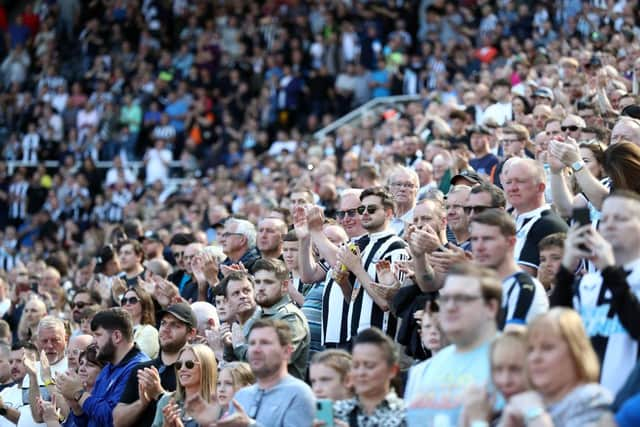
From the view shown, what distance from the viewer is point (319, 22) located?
84.0 feet

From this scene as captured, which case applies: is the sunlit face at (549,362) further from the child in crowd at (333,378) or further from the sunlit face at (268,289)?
the sunlit face at (268,289)

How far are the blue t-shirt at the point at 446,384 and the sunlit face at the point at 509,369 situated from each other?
0.11m

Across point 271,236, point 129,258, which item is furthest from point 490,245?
point 129,258

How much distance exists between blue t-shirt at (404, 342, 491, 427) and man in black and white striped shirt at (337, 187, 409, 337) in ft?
7.33

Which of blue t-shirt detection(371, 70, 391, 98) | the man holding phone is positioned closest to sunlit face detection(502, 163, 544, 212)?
the man holding phone

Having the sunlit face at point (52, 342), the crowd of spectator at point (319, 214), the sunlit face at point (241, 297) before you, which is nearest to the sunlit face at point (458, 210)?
the crowd of spectator at point (319, 214)

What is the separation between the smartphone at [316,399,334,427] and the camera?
5.77 m

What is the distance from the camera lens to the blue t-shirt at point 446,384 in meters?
5.25

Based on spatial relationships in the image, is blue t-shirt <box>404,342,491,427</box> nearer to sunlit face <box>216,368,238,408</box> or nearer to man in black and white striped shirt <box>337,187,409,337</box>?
sunlit face <box>216,368,238,408</box>

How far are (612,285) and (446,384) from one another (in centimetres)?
84

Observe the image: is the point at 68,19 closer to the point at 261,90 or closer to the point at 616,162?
the point at 261,90

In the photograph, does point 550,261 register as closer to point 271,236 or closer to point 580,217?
point 580,217

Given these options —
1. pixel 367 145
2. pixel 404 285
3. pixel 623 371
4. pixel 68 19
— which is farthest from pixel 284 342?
pixel 68 19

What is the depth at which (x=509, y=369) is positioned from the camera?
503 cm
